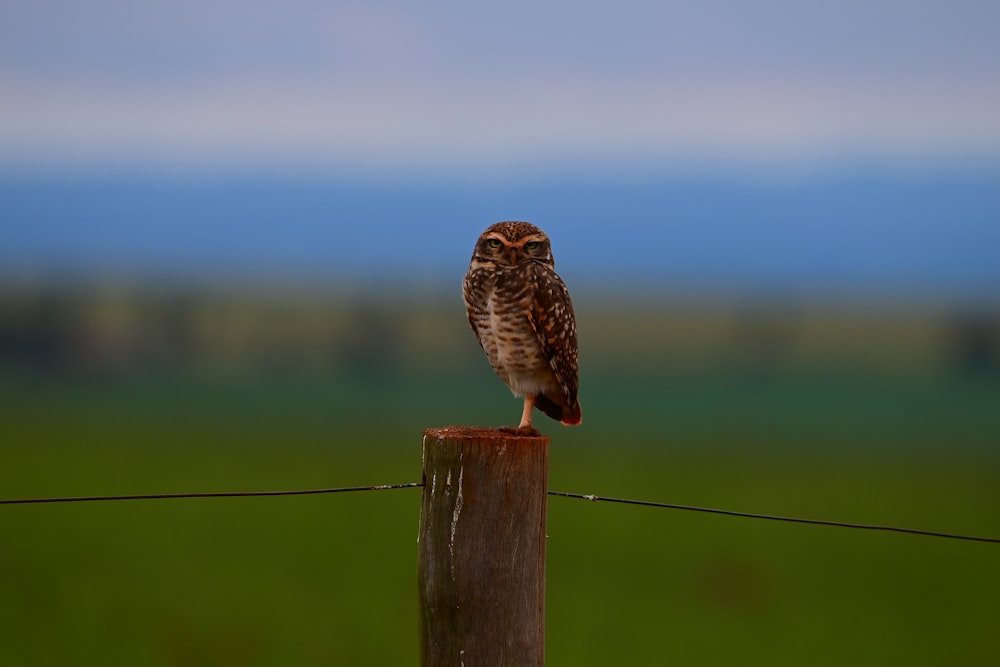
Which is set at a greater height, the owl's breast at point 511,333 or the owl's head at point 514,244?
the owl's head at point 514,244

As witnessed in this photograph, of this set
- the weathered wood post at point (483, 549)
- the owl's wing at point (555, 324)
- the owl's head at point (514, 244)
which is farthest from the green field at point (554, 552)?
the weathered wood post at point (483, 549)

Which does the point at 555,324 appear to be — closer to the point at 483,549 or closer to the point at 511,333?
the point at 511,333

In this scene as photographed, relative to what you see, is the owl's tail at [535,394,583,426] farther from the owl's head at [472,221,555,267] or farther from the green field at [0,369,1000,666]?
the green field at [0,369,1000,666]

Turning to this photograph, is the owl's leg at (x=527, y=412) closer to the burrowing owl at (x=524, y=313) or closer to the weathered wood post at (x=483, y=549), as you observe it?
the burrowing owl at (x=524, y=313)

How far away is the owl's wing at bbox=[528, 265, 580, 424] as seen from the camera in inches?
157

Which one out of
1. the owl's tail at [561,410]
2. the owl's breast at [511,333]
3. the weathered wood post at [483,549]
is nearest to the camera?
the weathered wood post at [483,549]

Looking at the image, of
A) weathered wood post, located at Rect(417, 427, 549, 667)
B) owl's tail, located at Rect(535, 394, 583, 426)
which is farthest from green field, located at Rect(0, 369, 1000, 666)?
weathered wood post, located at Rect(417, 427, 549, 667)

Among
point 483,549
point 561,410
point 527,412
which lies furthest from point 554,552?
point 483,549

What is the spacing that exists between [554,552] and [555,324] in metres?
10.7

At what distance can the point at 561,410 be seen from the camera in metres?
4.33

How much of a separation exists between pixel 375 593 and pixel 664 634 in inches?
121

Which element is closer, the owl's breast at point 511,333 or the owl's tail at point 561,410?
the owl's breast at point 511,333

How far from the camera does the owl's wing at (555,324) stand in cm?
400

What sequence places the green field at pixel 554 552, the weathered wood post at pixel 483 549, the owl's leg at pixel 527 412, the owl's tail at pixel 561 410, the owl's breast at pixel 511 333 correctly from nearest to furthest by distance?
the weathered wood post at pixel 483 549 → the owl's leg at pixel 527 412 → the owl's breast at pixel 511 333 → the owl's tail at pixel 561 410 → the green field at pixel 554 552
